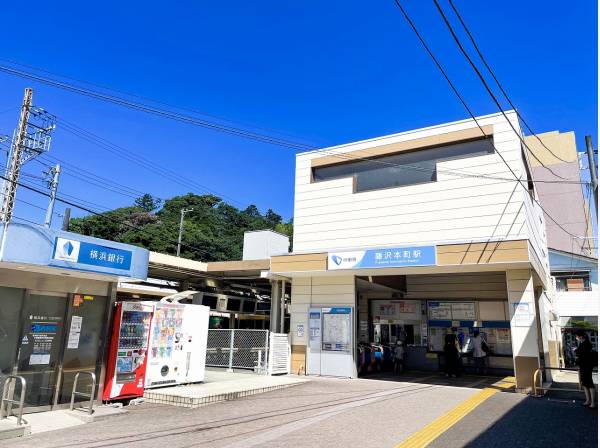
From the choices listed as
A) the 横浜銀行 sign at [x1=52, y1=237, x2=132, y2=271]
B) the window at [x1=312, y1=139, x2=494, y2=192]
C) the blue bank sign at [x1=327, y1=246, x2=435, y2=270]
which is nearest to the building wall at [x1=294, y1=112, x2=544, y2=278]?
the window at [x1=312, y1=139, x2=494, y2=192]

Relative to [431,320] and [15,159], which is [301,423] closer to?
[431,320]

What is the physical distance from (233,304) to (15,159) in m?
13.8

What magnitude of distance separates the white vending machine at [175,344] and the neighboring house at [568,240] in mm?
18488

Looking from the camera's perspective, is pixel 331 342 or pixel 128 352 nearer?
pixel 128 352

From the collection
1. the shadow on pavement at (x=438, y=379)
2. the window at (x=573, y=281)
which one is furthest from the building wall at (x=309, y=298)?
the window at (x=573, y=281)

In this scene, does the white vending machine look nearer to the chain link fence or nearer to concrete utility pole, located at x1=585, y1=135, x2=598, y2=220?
the chain link fence

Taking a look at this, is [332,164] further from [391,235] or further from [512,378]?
[512,378]

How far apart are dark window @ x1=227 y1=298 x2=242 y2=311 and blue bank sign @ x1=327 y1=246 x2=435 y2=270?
7803mm

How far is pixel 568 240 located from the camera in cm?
3838

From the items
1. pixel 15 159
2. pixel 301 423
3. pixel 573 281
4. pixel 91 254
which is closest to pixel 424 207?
pixel 301 423

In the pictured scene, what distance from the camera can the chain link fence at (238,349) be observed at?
45.7 ft

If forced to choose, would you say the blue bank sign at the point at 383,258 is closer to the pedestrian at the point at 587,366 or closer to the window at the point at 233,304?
the pedestrian at the point at 587,366

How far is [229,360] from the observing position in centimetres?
1459

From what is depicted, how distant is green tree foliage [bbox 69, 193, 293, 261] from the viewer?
49.4m
